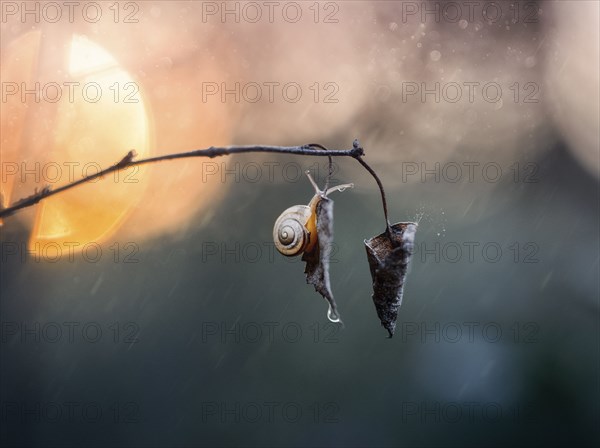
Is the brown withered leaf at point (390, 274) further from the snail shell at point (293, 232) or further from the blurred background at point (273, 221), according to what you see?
the blurred background at point (273, 221)

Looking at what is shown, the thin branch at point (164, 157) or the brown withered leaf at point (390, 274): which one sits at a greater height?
the thin branch at point (164, 157)

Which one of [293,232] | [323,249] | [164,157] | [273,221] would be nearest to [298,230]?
Answer: [293,232]

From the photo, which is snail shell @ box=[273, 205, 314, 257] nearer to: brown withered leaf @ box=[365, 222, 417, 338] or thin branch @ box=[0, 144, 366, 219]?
brown withered leaf @ box=[365, 222, 417, 338]

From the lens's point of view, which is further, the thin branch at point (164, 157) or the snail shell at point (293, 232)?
the snail shell at point (293, 232)

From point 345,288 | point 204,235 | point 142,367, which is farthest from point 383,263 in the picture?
point 142,367

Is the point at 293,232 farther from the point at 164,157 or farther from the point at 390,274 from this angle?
the point at 164,157

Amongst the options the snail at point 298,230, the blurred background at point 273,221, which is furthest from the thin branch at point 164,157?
the blurred background at point 273,221
